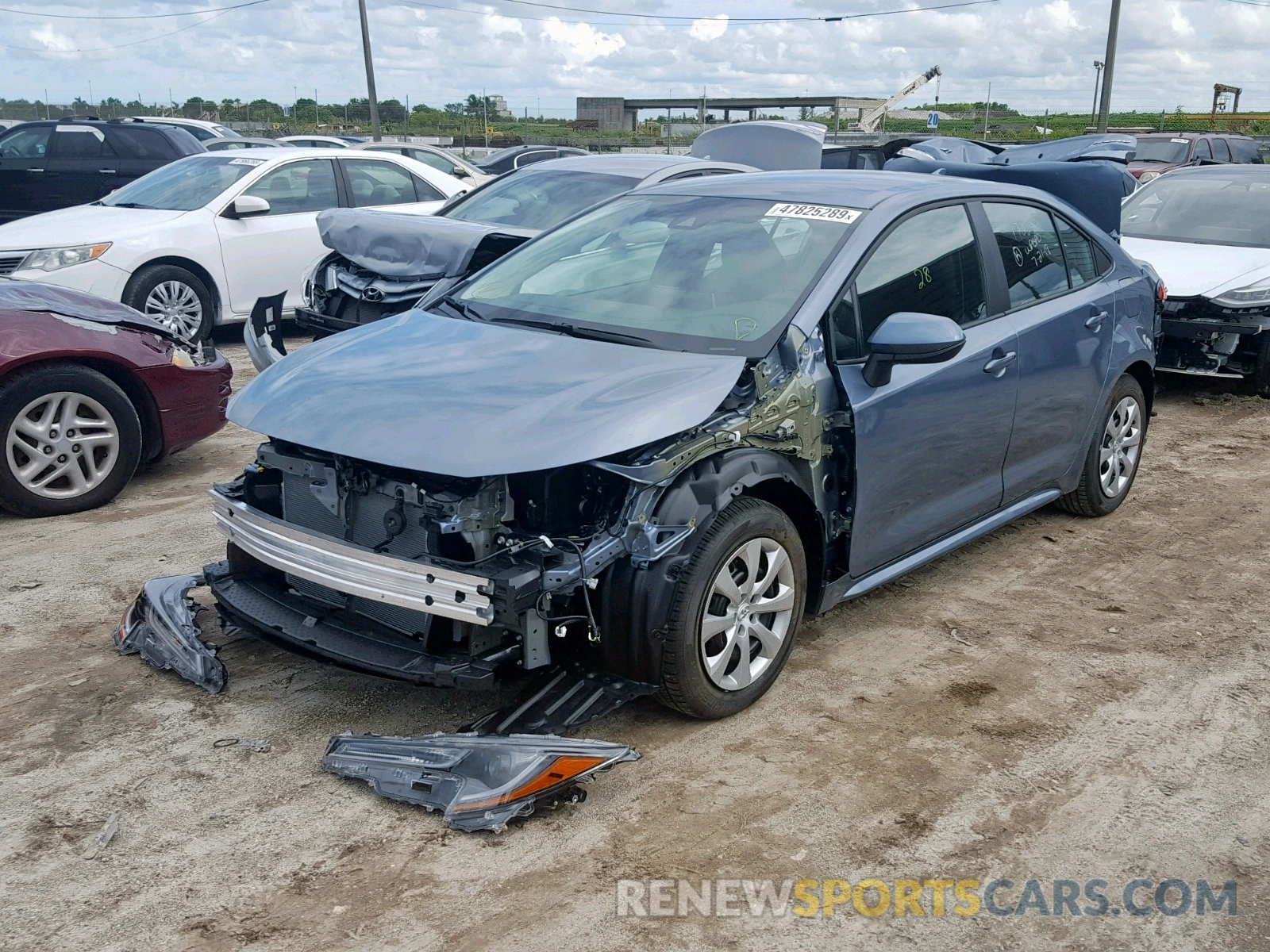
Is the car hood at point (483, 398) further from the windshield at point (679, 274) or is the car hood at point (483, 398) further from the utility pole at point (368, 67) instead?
the utility pole at point (368, 67)

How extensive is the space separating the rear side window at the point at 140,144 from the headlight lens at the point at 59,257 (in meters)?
5.37

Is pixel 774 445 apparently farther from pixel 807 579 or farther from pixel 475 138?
pixel 475 138

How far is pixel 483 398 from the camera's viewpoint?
11.8 ft

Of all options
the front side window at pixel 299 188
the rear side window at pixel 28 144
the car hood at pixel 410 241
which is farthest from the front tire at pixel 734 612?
the rear side window at pixel 28 144

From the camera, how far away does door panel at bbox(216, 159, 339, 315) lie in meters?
9.69

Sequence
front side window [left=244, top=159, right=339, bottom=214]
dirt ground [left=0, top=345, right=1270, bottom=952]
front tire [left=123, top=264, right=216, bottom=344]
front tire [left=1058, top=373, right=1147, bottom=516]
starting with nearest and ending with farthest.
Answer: dirt ground [left=0, top=345, right=1270, bottom=952] → front tire [left=1058, top=373, right=1147, bottom=516] → front tire [left=123, top=264, right=216, bottom=344] → front side window [left=244, top=159, right=339, bottom=214]

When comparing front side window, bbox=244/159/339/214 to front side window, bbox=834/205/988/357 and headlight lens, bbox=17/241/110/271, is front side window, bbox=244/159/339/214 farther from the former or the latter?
front side window, bbox=834/205/988/357

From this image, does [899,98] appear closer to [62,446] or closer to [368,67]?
[368,67]

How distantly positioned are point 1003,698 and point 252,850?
8.30 feet

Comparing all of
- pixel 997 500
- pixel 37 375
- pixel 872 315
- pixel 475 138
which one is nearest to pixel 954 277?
pixel 872 315

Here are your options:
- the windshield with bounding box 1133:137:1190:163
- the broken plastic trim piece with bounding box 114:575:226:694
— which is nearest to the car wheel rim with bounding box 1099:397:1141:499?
the broken plastic trim piece with bounding box 114:575:226:694

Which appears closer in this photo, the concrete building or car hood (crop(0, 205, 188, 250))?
car hood (crop(0, 205, 188, 250))

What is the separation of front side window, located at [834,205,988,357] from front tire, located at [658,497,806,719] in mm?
783

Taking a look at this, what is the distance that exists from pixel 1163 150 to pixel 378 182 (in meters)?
14.1
